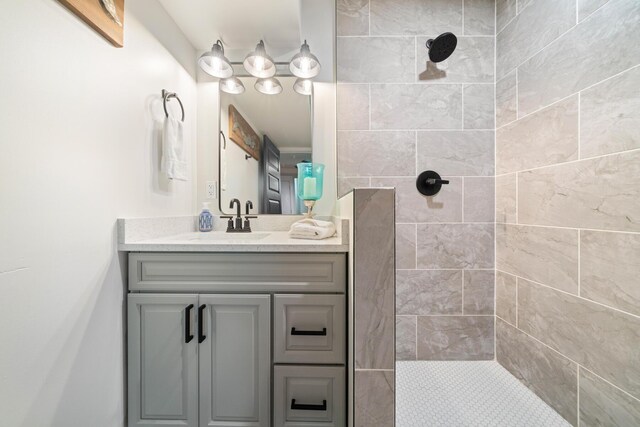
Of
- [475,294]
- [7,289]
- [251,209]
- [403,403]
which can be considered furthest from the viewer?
[251,209]

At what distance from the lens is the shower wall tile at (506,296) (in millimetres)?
1274

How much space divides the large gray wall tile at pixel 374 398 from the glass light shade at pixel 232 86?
5.24ft

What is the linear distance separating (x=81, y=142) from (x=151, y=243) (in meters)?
0.40

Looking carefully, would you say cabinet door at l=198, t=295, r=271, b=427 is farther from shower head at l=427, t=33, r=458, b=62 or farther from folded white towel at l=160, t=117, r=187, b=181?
shower head at l=427, t=33, r=458, b=62

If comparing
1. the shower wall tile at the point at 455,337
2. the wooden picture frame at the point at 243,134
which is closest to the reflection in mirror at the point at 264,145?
the wooden picture frame at the point at 243,134

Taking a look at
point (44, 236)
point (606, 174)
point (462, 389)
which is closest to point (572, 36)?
point (606, 174)

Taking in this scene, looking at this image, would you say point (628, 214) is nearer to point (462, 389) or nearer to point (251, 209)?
point (462, 389)

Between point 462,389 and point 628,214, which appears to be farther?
point 462,389

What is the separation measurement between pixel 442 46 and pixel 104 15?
1.47 m

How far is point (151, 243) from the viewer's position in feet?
3.09

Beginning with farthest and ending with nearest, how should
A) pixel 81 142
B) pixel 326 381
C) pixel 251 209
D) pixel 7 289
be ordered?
→ pixel 251 209 < pixel 326 381 < pixel 81 142 < pixel 7 289

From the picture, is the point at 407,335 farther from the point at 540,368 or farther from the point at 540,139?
the point at 540,139

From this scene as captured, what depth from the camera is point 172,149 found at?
118 centimetres

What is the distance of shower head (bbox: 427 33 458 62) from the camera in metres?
1.25
